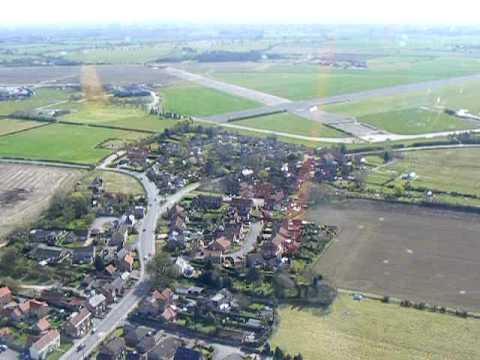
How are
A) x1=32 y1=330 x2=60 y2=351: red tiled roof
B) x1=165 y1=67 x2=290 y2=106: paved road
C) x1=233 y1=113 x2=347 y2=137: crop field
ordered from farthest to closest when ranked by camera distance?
1. x1=165 y1=67 x2=290 y2=106: paved road
2. x1=233 y1=113 x2=347 y2=137: crop field
3. x1=32 y1=330 x2=60 y2=351: red tiled roof

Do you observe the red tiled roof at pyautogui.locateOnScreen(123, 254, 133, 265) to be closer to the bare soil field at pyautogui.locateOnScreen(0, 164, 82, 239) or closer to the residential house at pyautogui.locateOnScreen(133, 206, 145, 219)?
the residential house at pyautogui.locateOnScreen(133, 206, 145, 219)


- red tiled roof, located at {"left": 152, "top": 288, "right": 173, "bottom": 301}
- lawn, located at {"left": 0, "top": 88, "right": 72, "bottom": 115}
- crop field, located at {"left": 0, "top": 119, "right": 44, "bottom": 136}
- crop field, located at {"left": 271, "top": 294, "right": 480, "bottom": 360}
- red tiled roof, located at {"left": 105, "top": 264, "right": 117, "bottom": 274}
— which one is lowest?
crop field, located at {"left": 271, "top": 294, "right": 480, "bottom": 360}

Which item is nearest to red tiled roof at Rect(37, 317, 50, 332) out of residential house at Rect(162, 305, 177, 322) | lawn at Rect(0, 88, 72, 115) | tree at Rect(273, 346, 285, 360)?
residential house at Rect(162, 305, 177, 322)

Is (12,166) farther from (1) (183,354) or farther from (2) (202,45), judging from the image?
(2) (202,45)

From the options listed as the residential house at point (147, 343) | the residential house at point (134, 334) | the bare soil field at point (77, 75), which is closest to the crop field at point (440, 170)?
the residential house at point (134, 334)

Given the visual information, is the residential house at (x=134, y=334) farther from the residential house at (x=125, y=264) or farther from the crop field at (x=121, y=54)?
the crop field at (x=121, y=54)

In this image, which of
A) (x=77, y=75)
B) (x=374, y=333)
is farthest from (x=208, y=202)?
(x=77, y=75)

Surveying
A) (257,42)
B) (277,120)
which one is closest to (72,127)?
(277,120)
